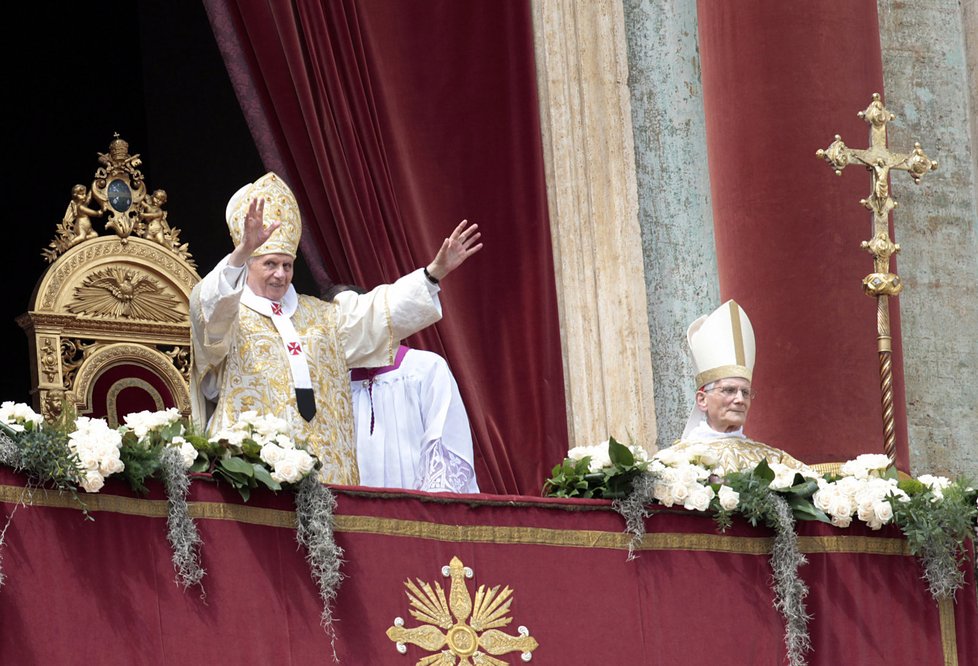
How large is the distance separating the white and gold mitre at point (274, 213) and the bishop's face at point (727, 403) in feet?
5.05

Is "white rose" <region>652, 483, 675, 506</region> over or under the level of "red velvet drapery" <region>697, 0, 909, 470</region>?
under

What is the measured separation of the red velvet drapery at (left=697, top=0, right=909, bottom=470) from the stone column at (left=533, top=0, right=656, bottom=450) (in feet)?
1.40

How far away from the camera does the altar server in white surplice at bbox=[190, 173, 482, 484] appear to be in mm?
6516

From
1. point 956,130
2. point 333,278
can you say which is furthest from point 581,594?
point 956,130

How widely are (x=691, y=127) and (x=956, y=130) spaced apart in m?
1.30

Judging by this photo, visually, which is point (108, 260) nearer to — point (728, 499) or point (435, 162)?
point (435, 162)

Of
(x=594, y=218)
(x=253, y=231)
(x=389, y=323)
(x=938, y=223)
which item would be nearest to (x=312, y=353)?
(x=389, y=323)

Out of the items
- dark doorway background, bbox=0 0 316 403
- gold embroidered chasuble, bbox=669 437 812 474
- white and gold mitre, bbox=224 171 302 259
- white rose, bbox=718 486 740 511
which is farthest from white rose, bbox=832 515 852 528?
dark doorway background, bbox=0 0 316 403

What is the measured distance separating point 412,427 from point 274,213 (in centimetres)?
90

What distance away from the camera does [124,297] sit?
25.8ft

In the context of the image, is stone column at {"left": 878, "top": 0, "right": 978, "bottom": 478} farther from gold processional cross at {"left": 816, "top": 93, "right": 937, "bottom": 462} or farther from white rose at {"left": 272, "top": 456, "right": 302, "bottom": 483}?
white rose at {"left": 272, "top": 456, "right": 302, "bottom": 483}

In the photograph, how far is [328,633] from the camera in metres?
5.14

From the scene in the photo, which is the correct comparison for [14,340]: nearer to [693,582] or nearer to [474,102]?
[474,102]

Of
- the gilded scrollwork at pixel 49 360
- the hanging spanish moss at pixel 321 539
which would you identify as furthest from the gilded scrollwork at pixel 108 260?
the hanging spanish moss at pixel 321 539
